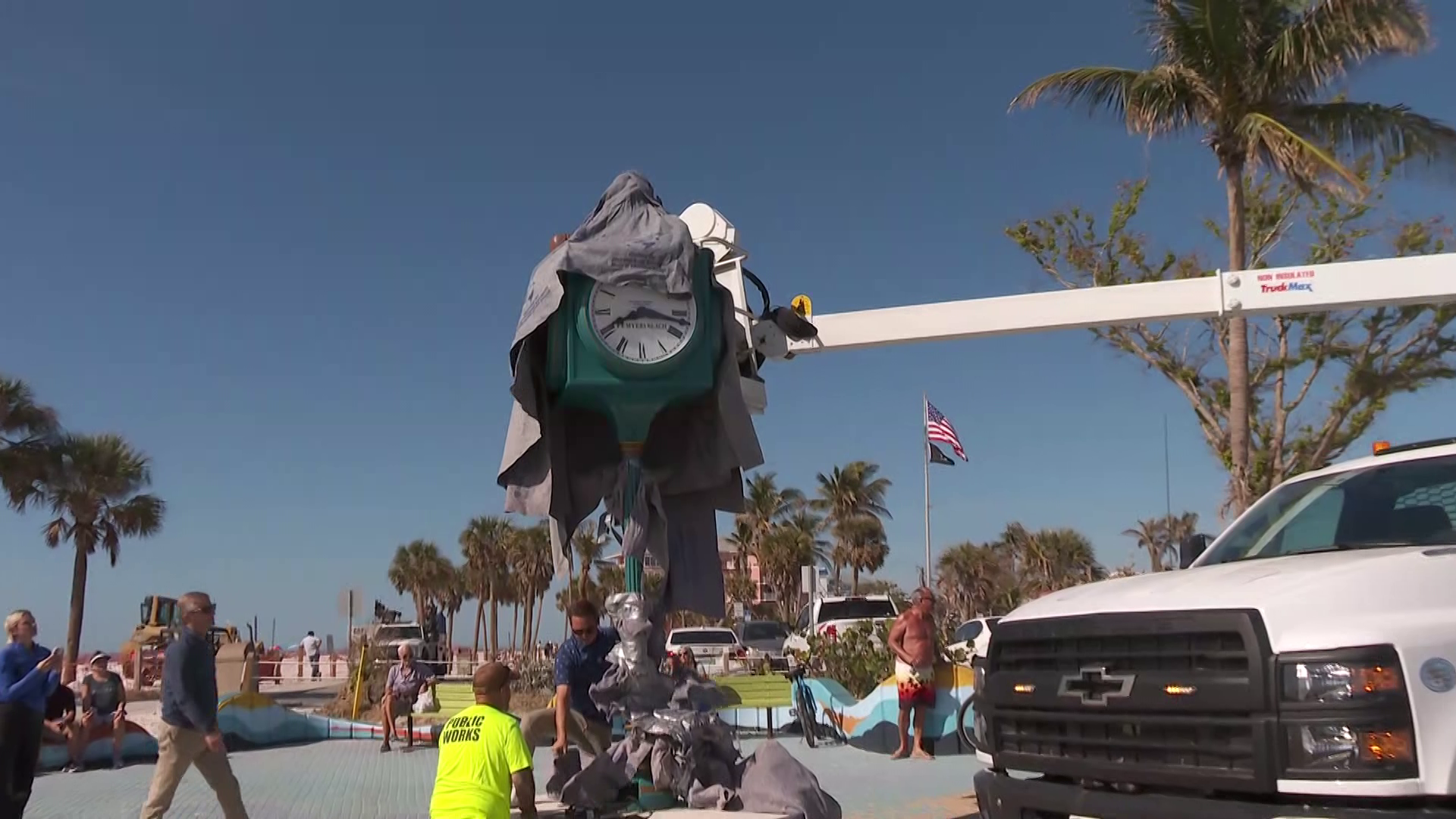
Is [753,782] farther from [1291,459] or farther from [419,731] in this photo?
[1291,459]

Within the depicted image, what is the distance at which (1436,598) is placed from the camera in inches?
141

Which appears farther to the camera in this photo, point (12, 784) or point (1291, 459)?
point (1291, 459)

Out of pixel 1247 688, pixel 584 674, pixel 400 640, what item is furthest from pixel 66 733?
pixel 400 640

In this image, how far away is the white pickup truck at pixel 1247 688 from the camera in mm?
3443

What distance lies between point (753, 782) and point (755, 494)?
1766 inches

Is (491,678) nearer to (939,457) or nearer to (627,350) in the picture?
(627,350)

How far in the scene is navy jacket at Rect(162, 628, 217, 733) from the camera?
6.62 metres

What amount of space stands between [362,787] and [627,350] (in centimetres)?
543

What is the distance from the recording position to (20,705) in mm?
7461

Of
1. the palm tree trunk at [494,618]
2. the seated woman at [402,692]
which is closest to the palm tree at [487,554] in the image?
the palm tree trunk at [494,618]

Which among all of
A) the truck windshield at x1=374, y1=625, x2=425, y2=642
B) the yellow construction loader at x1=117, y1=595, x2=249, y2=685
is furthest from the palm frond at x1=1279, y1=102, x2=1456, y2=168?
the yellow construction loader at x1=117, y1=595, x2=249, y2=685

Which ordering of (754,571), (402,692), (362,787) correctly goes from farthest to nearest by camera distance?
(754,571), (402,692), (362,787)

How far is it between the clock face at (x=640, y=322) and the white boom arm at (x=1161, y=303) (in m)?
3.87

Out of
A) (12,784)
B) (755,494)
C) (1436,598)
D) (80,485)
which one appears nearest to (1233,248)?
(1436,598)
